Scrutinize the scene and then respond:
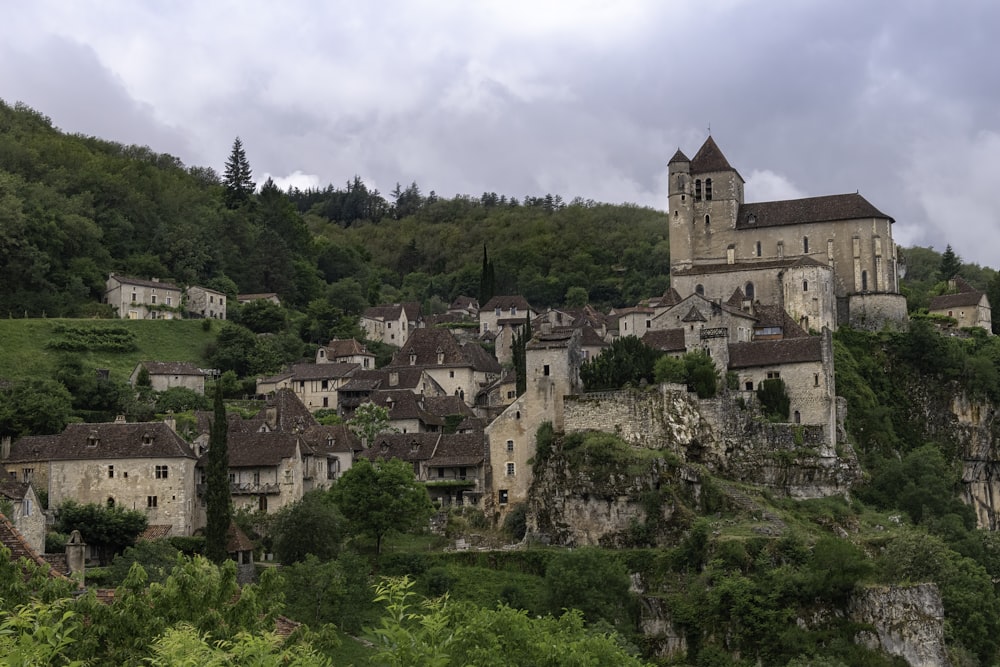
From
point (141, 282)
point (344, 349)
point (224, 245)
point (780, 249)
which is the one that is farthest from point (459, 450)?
point (224, 245)

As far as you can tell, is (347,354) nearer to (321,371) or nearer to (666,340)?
(321,371)

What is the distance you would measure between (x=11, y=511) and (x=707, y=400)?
39970 millimetres

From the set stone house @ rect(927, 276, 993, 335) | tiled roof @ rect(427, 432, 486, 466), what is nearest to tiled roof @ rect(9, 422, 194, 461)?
tiled roof @ rect(427, 432, 486, 466)

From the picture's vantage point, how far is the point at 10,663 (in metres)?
21.6

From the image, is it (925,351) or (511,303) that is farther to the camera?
(511,303)

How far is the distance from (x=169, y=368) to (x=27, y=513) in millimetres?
44407

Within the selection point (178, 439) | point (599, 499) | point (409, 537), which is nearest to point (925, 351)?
point (599, 499)

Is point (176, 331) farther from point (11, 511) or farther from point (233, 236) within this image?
point (11, 511)

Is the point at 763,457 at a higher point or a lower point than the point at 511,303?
lower

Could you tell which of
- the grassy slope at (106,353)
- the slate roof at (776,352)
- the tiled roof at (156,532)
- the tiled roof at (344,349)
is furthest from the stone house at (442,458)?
the tiled roof at (344,349)

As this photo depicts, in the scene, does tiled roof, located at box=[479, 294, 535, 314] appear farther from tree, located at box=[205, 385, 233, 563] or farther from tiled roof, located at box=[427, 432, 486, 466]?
tree, located at box=[205, 385, 233, 563]

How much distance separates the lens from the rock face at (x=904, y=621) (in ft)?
217

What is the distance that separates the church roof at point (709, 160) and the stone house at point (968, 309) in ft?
73.1

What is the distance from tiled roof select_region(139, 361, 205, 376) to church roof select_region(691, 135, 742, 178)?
44.0 meters
